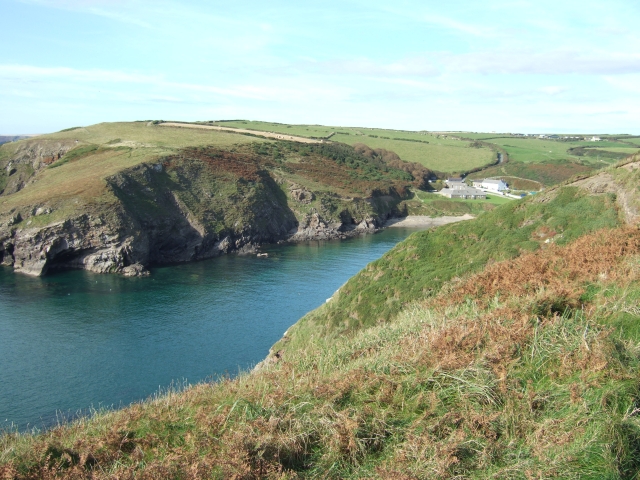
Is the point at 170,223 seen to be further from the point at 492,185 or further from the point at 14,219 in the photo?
the point at 492,185

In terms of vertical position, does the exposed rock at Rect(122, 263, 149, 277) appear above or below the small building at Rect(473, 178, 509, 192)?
below

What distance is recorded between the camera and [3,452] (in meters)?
7.99

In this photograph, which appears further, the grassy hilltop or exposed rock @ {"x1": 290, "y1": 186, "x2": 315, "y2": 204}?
exposed rock @ {"x1": 290, "y1": 186, "x2": 315, "y2": 204}

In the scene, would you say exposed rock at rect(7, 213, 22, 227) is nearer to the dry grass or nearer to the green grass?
the green grass

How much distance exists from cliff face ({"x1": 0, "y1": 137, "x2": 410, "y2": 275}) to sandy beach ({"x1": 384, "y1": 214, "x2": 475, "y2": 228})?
9.43ft

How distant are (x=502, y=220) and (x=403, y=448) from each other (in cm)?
2314

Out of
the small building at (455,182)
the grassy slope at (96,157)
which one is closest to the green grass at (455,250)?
the grassy slope at (96,157)

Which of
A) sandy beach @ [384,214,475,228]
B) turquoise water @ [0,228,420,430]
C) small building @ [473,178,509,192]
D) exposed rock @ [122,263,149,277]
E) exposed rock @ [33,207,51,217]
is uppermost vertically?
small building @ [473,178,509,192]

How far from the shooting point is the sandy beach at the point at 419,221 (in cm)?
11081

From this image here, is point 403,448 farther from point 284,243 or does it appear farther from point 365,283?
point 284,243

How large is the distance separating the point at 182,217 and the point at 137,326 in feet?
128

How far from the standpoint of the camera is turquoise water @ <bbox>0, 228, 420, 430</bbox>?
34.1 metres

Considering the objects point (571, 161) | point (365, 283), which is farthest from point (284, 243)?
point (571, 161)

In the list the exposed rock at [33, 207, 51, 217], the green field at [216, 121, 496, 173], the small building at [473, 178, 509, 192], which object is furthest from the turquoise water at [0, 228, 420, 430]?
the green field at [216, 121, 496, 173]
